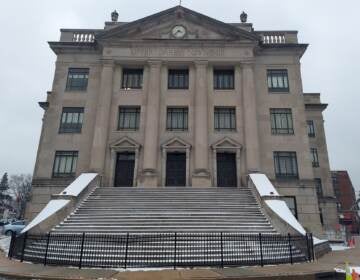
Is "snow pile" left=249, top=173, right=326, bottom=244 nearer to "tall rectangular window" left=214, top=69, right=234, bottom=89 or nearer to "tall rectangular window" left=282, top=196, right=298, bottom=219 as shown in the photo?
"tall rectangular window" left=282, top=196, right=298, bottom=219

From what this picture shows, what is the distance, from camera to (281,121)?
1073 inches

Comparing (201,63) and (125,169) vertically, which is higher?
(201,63)

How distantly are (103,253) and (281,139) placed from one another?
19251mm

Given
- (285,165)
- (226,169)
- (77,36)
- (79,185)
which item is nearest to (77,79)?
(77,36)

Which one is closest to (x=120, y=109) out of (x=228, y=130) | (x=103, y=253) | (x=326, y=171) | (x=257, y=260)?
(x=228, y=130)

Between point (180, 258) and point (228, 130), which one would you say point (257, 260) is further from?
point (228, 130)

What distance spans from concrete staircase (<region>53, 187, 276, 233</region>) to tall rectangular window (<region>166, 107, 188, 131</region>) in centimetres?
675

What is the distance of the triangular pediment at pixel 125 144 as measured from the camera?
26.0 meters

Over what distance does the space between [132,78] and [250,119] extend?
11.4 metres

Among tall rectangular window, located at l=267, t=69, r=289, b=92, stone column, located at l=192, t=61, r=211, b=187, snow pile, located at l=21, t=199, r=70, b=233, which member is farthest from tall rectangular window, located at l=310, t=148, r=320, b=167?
snow pile, located at l=21, t=199, r=70, b=233

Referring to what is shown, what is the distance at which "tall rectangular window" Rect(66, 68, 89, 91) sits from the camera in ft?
93.3

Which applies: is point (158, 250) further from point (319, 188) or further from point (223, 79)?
point (319, 188)

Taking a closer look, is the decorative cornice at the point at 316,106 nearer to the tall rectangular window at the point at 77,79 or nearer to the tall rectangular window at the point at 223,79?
→ the tall rectangular window at the point at 223,79

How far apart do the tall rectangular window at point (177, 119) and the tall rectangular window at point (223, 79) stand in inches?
155
